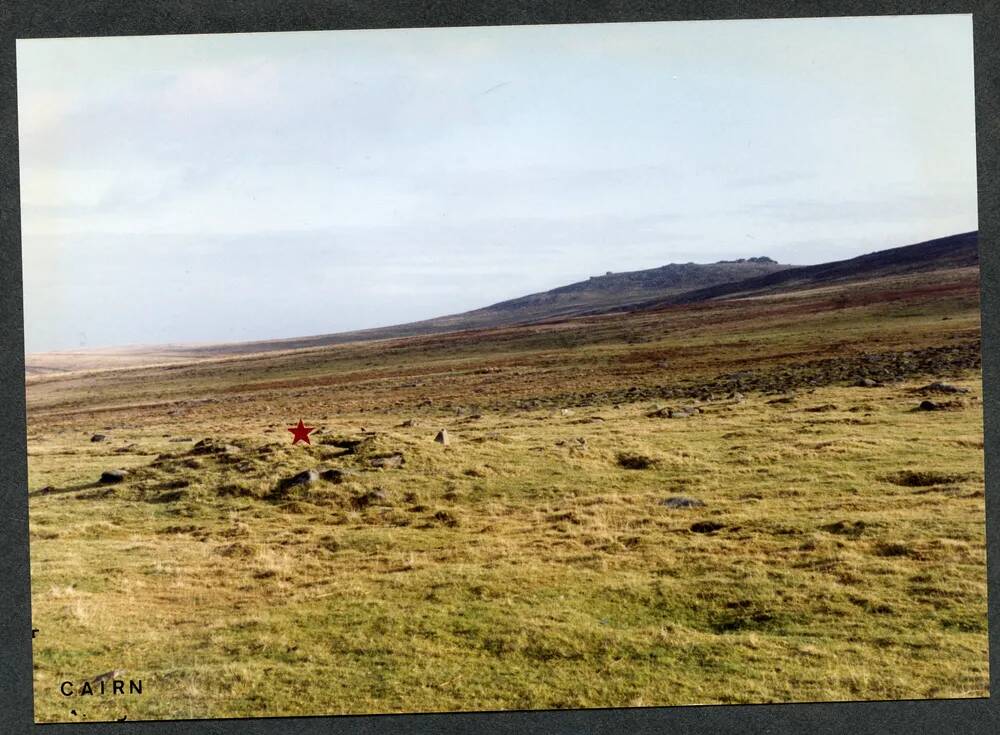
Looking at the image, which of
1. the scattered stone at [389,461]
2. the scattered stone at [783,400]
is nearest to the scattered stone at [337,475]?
the scattered stone at [389,461]

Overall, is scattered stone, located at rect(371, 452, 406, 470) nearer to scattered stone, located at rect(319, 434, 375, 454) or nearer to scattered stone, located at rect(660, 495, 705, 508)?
scattered stone, located at rect(319, 434, 375, 454)

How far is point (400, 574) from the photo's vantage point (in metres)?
11.6

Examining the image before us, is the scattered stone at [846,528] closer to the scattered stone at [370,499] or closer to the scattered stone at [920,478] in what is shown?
the scattered stone at [920,478]

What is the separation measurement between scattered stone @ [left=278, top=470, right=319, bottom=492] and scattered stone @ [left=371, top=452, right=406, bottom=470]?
149cm

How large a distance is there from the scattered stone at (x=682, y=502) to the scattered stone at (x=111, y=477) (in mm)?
13042

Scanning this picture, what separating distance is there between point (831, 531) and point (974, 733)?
11.6 ft

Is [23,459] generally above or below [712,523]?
above

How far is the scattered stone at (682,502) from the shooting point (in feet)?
45.1

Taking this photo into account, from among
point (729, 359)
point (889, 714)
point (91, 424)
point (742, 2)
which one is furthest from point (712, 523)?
point (91, 424)

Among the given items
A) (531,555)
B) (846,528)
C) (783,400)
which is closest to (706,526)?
(846,528)

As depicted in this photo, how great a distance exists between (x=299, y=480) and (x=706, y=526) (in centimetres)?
924

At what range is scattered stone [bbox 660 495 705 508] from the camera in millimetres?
13734

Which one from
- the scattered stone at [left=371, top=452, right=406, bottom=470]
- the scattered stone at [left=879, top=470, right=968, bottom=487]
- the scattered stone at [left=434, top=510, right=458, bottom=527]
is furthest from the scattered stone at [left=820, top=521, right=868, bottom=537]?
the scattered stone at [left=371, top=452, right=406, bottom=470]

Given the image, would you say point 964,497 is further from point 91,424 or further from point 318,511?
point 91,424
